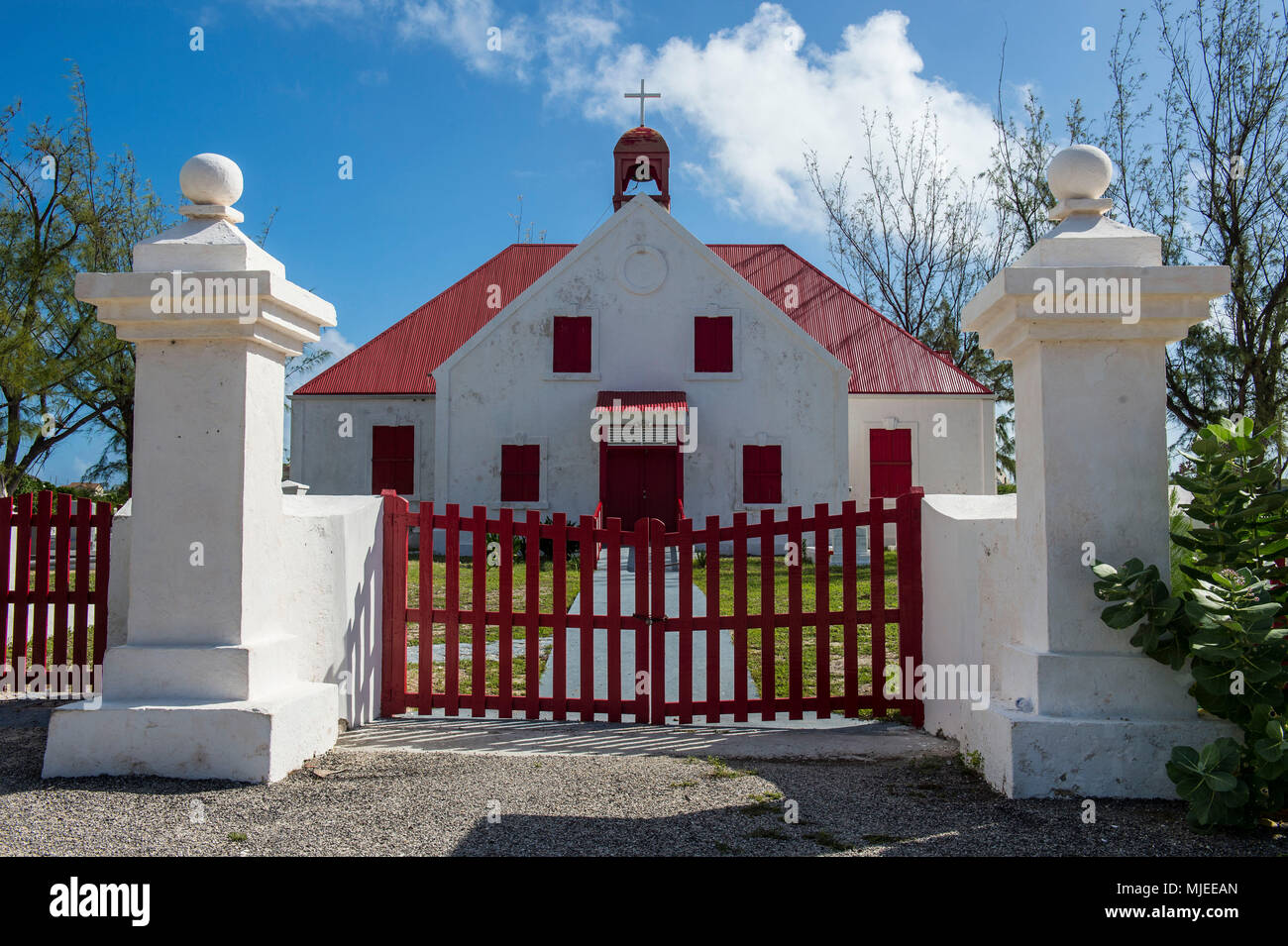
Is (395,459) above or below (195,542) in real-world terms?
above

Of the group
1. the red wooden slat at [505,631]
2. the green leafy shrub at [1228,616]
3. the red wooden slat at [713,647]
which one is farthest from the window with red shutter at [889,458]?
the green leafy shrub at [1228,616]

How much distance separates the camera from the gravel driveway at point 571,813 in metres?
2.98

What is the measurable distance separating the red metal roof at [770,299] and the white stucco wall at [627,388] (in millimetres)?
1149

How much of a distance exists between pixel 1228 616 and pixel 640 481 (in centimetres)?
1423

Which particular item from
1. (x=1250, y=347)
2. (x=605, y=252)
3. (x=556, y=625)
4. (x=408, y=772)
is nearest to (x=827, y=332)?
(x=605, y=252)

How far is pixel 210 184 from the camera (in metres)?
4.01

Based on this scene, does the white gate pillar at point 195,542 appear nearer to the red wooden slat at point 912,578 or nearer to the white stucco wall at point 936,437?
the red wooden slat at point 912,578

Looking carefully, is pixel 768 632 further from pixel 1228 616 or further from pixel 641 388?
pixel 641 388

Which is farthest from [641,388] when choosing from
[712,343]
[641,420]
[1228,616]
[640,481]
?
[1228,616]

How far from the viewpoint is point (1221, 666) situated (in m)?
3.18

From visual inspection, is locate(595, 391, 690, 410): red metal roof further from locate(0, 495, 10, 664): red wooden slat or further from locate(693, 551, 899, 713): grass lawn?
locate(0, 495, 10, 664): red wooden slat

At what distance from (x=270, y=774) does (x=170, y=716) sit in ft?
1.67

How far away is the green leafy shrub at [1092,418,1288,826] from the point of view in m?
3.05

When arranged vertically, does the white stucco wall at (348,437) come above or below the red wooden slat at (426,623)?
above
